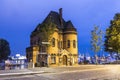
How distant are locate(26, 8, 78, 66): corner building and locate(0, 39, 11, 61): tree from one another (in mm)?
27802

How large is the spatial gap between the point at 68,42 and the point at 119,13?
17.9m

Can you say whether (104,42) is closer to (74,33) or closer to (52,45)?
(74,33)

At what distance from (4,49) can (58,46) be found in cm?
3857

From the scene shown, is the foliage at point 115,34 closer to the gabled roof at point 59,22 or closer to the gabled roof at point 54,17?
the gabled roof at point 59,22

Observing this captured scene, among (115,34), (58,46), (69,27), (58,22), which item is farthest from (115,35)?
(58,22)

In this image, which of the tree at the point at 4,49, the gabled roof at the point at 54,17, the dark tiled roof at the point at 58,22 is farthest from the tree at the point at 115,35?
the tree at the point at 4,49

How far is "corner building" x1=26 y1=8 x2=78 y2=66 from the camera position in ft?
247

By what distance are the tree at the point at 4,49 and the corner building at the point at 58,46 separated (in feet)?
91.2

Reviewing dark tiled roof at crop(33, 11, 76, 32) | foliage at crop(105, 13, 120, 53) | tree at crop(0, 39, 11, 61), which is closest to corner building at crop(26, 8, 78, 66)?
dark tiled roof at crop(33, 11, 76, 32)

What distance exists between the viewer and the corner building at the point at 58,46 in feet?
247

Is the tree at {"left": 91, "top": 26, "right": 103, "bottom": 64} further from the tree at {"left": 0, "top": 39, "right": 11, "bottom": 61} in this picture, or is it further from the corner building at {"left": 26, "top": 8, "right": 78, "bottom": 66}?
the tree at {"left": 0, "top": 39, "right": 11, "bottom": 61}

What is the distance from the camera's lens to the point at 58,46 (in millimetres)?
81812

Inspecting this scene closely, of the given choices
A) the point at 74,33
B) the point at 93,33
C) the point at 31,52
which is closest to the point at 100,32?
the point at 93,33

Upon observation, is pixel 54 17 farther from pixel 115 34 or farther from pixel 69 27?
pixel 115 34
